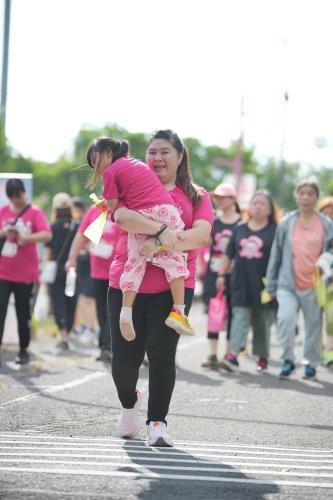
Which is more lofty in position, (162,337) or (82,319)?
(162,337)

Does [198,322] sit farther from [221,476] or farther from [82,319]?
[221,476]

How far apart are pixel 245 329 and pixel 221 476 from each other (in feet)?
Answer: 22.9

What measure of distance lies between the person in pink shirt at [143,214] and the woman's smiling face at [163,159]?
0.51 feet

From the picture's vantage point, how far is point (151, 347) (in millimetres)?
6676

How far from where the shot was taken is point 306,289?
11562 mm

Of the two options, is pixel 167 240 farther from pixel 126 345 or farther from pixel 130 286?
pixel 126 345

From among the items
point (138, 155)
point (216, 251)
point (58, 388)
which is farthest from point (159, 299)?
point (138, 155)

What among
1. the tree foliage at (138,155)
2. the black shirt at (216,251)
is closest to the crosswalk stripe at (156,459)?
the black shirt at (216,251)

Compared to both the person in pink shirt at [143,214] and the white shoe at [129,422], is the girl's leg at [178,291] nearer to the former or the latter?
the person in pink shirt at [143,214]

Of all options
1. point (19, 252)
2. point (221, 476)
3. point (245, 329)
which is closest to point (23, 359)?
point (19, 252)

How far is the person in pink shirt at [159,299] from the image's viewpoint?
6.66 metres

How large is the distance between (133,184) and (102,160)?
338 mm

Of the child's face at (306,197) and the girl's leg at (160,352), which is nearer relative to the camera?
the girl's leg at (160,352)

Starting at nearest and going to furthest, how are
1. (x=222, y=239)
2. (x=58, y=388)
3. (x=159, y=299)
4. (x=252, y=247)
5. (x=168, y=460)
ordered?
(x=168, y=460) → (x=159, y=299) → (x=58, y=388) → (x=252, y=247) → (x=222, y=239)
